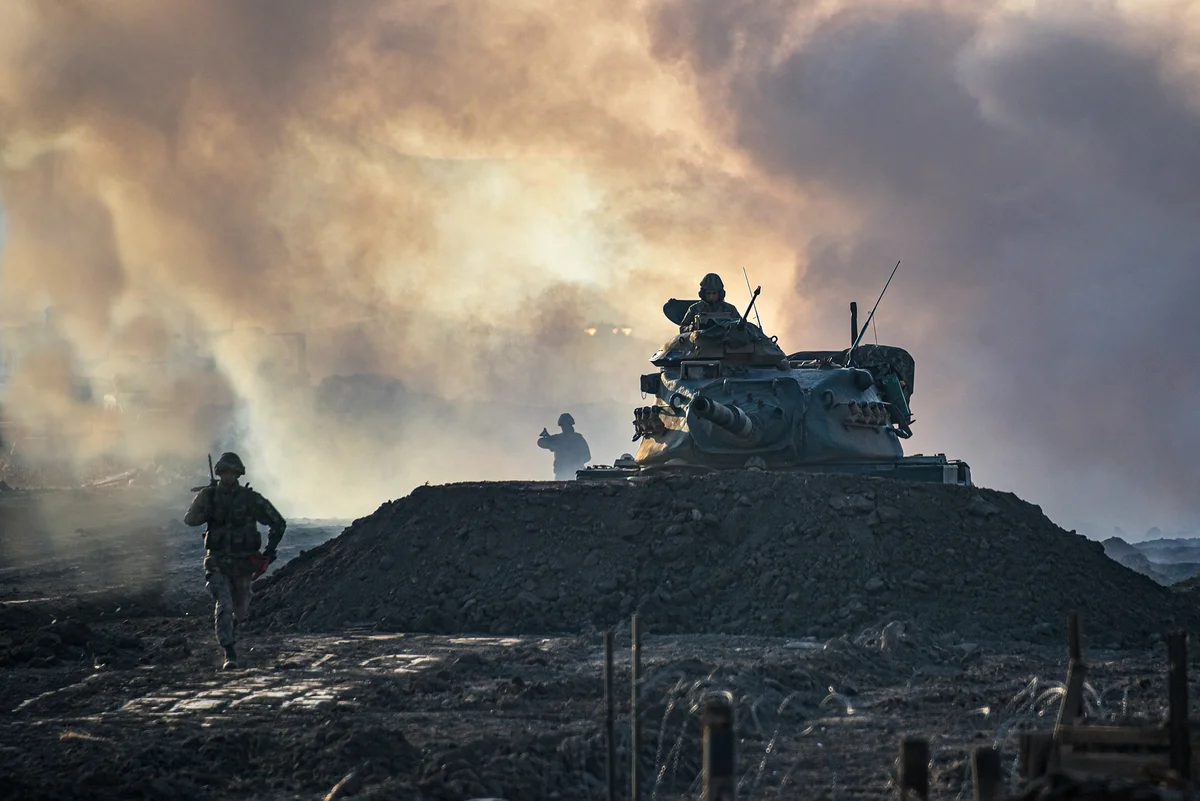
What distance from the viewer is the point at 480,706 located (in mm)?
14750

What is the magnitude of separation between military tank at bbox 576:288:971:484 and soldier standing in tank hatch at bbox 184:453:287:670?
7111 mm

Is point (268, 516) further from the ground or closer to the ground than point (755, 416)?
closer to the ground

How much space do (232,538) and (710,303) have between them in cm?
1049

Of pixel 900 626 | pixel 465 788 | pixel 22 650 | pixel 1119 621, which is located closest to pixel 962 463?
pixel 1119 621

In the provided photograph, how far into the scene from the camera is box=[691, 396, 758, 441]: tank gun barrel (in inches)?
891

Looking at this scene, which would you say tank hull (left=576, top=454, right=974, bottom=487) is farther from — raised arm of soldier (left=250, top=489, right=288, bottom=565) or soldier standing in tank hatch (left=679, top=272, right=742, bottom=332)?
raised arm of soldier (left=250, top=489, right=288, bottom=565)

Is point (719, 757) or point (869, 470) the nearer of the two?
point (719, 757)

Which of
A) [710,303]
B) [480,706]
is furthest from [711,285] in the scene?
[480,706]

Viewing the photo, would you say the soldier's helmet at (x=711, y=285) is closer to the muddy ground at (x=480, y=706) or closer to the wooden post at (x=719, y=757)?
the muddy ground at (x=480, y=706)

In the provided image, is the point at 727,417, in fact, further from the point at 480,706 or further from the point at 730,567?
the point at 480,706

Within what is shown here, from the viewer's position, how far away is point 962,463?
2595 centimetres

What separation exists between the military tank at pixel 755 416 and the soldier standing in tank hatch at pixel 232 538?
23.3 feet

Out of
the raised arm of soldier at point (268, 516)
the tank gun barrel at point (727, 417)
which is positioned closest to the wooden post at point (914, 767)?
the raised arm of soldier at point (268, 516)

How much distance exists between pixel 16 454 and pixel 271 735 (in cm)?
5646
